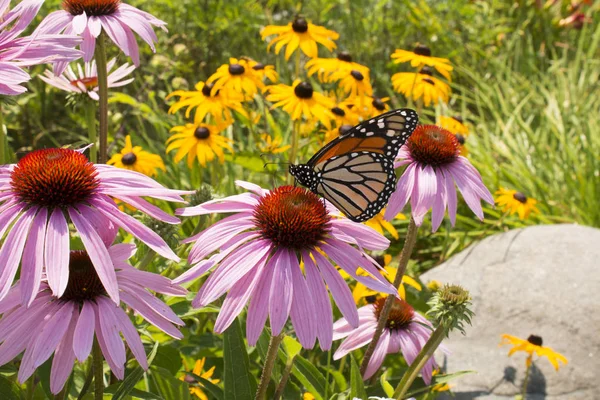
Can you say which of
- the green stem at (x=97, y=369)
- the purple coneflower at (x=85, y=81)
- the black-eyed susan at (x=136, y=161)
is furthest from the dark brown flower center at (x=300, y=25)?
the green stem at (x=97, y=369)

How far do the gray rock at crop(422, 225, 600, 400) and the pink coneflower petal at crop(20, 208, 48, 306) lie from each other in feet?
6.07

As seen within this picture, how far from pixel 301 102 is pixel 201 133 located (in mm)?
432

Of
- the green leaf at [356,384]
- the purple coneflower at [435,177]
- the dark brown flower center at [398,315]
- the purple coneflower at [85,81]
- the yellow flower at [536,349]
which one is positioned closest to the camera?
the green leaf at [356,384]

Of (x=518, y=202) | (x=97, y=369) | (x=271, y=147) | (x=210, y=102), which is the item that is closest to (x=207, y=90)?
(x=210, y=102)

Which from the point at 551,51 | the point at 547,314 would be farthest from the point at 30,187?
the point at 551,51

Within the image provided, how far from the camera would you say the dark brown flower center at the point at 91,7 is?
1.65 meters

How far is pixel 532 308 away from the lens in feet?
9.71

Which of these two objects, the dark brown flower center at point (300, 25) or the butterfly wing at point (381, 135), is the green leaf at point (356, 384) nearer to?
the butterfly wing at point (381, 135)

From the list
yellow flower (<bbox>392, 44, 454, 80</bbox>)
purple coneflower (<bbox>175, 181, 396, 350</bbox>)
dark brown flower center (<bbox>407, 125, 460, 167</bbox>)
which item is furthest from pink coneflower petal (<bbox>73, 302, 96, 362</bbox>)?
yellow flower (<bbox>392, 44, 454, 80</bbox>)

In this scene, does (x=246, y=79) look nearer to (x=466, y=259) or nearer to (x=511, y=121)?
(x=466, y=259)

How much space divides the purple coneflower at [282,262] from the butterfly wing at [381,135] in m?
0.34

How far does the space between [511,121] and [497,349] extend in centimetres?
291

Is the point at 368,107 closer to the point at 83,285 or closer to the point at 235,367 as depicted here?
the point at 235,367

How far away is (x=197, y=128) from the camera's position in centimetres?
286
